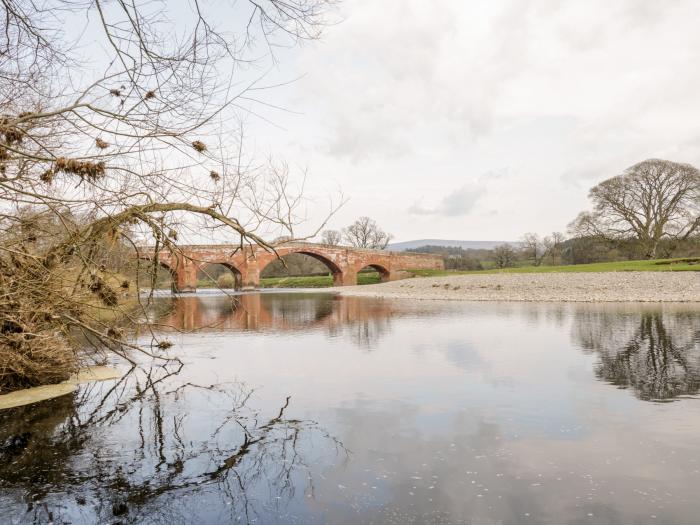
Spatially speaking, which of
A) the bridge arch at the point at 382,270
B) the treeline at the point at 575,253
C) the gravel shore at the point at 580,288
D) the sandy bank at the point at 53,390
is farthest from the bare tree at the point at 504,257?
the sandy bank at the point at 53,390

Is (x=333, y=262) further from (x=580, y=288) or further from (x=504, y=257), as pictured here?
(x=580, y=288)

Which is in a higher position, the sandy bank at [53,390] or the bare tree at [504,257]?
the bare tree at [504,257]

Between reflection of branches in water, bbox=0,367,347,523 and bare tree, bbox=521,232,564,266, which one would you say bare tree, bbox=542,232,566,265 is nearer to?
bare tree, bbox=521,232,564,266

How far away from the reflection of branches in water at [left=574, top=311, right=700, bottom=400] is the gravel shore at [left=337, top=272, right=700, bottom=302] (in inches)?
313

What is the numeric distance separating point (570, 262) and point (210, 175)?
53.4 meters

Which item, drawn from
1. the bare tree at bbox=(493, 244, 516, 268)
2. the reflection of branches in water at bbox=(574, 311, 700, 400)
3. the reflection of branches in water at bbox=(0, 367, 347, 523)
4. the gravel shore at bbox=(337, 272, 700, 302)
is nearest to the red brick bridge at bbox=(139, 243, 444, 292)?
the bare tree at bbox=(493, 244, 516, 268)

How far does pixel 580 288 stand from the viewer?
85.7 ft

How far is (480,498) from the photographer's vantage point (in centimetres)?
354

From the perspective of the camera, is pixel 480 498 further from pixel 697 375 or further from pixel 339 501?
pixel 697 375

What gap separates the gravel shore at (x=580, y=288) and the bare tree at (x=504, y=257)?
82.7ft

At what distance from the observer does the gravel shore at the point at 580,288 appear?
22.5 metres

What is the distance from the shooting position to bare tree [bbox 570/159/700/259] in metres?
36.2

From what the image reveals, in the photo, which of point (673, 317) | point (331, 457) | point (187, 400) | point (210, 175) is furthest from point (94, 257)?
point (673, 317)

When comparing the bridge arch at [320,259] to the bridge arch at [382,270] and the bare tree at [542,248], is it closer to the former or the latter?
the bridge arch at [382,270]
